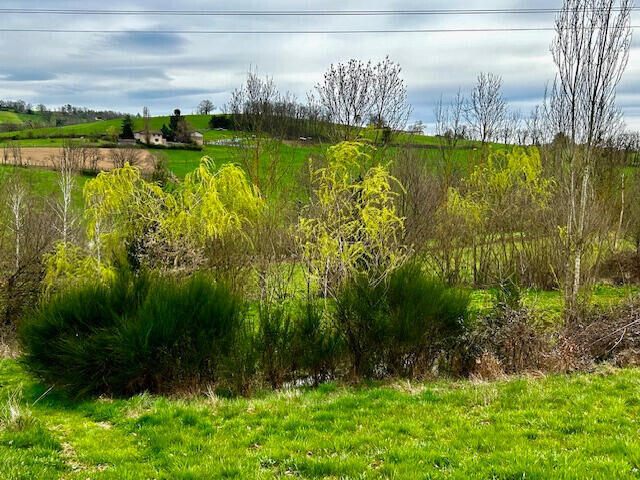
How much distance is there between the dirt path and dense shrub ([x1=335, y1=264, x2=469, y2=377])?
46278mm

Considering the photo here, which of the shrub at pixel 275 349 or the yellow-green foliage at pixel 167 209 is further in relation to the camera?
the yellow-green foliage at pixel 167 209

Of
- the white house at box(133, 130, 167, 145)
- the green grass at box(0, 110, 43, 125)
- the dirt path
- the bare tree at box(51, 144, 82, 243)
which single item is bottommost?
the bare tree at box(51, 144, 82, 243)

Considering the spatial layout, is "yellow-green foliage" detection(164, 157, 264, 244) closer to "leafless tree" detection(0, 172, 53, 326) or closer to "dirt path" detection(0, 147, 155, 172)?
"leafless tree" detection(0, 172, 53, 326)

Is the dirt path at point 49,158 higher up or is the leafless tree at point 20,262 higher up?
the dirt path at point 49,158

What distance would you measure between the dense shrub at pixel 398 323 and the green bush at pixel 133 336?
212cm

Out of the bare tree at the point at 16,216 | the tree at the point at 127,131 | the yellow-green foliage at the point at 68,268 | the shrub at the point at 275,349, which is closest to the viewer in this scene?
the shrub at the point at 275,349

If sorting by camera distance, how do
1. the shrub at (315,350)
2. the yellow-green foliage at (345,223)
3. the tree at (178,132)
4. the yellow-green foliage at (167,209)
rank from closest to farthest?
the shrub at (315,350), the yellow-green foliage at (345,223), the yellow-green foliage at (167,209), the tree at (178,132)

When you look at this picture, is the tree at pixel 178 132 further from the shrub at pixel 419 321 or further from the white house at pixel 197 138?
the shrub at pixel 419 321

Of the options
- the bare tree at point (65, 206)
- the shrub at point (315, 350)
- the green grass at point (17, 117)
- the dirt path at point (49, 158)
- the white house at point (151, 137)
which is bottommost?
the shrub at point (315, 350)

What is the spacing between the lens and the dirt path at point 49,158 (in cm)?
5393

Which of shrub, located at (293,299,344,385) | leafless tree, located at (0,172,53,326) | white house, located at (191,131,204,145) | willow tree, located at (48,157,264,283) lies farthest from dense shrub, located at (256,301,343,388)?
white house, located at (191,131,204,145)

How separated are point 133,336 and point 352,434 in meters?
4.13

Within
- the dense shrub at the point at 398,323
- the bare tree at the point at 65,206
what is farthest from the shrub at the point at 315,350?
the bare tree at the point at 65,206

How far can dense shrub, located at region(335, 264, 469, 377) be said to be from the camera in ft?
29.2
